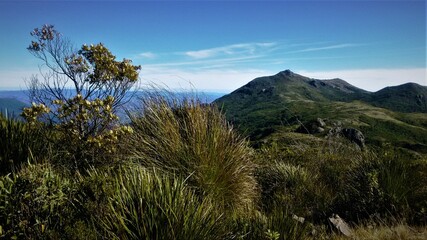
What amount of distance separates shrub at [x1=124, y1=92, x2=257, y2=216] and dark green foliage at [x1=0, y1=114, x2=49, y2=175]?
1.60 m

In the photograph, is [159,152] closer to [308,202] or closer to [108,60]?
[308,202]

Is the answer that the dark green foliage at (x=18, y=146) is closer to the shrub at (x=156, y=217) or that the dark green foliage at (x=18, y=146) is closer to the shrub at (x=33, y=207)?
the shrub at (x=33, y=207)

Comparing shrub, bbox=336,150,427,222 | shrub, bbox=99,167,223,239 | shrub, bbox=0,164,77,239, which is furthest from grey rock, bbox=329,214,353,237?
shrub, bbox=0,164,77,239

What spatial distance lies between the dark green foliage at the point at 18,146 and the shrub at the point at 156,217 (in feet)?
8.59

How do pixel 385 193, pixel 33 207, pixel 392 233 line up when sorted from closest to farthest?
pixel 33 207 → pixel 392 233 → pixel 385 193

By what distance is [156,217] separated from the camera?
386cm

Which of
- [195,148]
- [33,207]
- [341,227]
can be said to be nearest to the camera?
[33,207]

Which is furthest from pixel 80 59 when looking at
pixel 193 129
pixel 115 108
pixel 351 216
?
pixel 351 216

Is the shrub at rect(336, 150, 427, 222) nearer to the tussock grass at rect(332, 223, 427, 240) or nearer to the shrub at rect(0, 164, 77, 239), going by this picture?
the tussock grass at rect(332, 223, 427, 240)

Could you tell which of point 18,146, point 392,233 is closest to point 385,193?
point 392,233

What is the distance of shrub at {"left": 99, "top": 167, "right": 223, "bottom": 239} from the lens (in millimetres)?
3762

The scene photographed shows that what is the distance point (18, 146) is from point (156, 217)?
3.69 meters

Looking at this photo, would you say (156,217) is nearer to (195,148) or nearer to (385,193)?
(195,148)

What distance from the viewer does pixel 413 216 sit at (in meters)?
6.32
